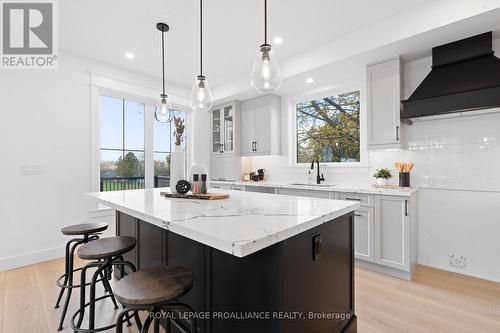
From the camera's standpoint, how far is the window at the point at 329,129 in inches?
145

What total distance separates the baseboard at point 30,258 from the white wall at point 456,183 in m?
4.49

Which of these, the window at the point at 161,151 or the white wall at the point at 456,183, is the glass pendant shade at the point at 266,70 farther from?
the window at the point at 161,151

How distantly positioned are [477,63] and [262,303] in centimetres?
300

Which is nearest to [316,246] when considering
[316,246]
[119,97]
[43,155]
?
[316,246]

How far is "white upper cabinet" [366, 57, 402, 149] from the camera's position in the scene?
288 cm

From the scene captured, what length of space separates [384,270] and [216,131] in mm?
3701

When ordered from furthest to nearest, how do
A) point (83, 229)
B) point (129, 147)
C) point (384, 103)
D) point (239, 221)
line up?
1. point (129, 147)
2. point (384, 103)
3. point (83, 229)
4. point (239, 221)

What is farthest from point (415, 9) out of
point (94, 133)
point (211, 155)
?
point (94, 133)

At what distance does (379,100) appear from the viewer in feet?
9.85

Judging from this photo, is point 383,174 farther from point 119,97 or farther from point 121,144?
point 119,97

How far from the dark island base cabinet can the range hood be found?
174 cm

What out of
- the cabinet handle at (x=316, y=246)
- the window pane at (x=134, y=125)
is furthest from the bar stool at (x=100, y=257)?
the window pane at (x=134, y=125)

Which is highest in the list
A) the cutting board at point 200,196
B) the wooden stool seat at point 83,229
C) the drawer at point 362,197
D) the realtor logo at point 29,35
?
the realtor logo at point 29,35

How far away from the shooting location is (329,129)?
3.98 meters
